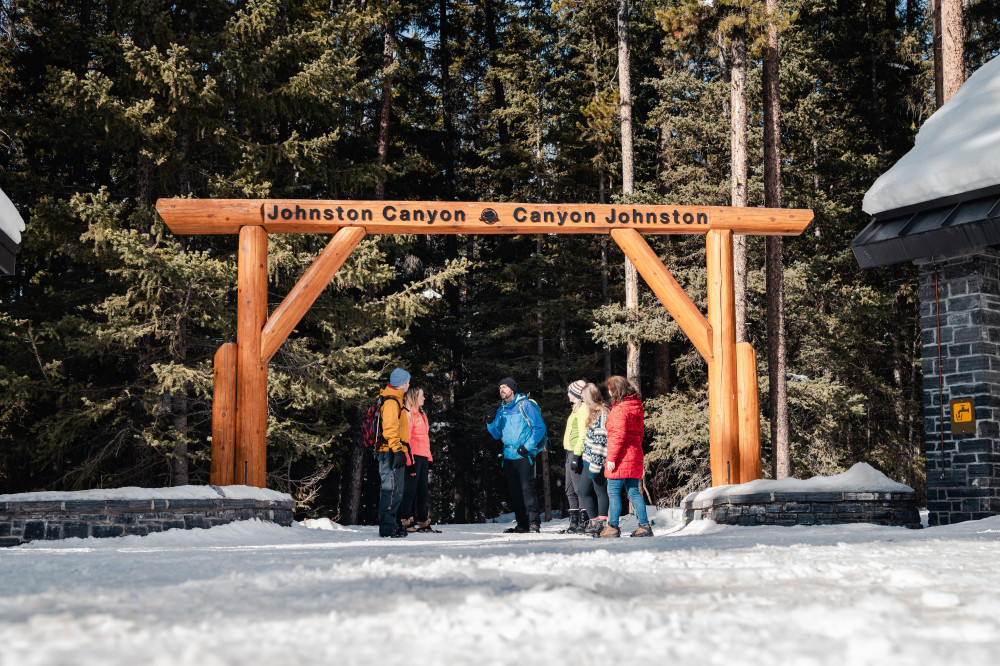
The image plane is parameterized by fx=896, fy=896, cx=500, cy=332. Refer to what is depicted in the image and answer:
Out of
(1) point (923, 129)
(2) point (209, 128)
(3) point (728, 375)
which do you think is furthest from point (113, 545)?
(2) point (209, 128)

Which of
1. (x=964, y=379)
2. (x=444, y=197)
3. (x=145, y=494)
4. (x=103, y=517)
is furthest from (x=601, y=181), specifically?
(x=103, y=517)

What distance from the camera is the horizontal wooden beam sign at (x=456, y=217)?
381 inches

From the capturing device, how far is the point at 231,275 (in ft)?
46.6

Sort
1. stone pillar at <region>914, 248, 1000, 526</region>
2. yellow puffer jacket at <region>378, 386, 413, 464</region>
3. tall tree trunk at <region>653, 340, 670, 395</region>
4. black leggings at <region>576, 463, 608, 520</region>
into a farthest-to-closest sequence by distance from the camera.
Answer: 1. tall tree trunk at <region>653, 340, 670, 395</region>
2. stone pillar at <region>914, 248, 1000, 526</region>
3. black leggings at <region>576, 463, 608, 520</region>
4. yellow puffer jacket at <region>378, 386, 413, 464</region>

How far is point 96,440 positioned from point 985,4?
65.0 feet

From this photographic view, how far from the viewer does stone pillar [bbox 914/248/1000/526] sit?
880cm

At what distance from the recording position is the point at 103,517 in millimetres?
7160

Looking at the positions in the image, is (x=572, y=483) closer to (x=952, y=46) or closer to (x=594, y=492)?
(x=594, y=492)

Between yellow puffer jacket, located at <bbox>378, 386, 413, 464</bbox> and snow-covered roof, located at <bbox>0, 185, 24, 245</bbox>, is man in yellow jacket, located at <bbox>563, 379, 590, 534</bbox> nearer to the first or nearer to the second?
yellow puffer jacket, located at <bbox>378, 386, 413, 464</bbox>

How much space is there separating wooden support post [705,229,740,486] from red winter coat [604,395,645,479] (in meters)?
2.45

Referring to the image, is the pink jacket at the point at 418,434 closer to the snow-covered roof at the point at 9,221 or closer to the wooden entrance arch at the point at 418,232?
the wooden entrance arch at the point at 418,232

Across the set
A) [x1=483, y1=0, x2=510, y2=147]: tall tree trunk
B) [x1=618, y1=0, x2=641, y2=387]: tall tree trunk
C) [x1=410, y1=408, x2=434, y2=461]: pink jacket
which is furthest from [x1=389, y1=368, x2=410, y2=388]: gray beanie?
[x1=483, y1=0, x2=510, y2=147]: tall tree trunk

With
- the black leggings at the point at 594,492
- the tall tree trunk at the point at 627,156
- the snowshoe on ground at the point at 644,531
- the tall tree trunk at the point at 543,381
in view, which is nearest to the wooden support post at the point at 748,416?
the black leggings at the point at 594,492

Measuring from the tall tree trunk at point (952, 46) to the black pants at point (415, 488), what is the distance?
8516 millimetres
